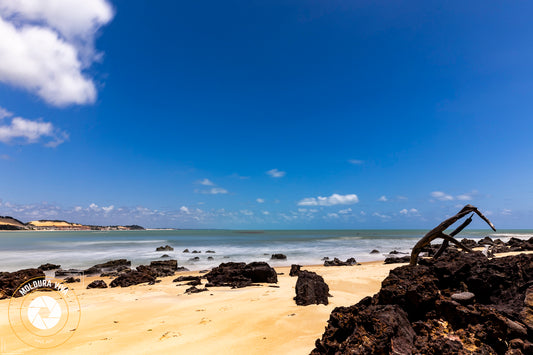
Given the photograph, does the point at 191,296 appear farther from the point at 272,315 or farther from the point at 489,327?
the point at 489,327

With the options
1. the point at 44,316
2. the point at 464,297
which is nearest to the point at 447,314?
the point at 464,297

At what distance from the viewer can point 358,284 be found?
10211 mm

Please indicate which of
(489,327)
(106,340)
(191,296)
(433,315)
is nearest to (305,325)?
(433,315)

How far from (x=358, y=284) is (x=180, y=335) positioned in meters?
7.39

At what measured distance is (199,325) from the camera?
5.56 m

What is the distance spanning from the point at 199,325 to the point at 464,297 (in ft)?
15.5

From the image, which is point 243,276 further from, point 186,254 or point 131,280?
point 186,254

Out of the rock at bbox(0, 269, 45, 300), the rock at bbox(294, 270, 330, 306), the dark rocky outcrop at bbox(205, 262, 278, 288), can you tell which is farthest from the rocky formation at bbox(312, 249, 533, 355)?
the rock at bbox(0, 269, 45, 300)

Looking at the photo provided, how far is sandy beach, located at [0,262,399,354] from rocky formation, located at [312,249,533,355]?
4.41 ft

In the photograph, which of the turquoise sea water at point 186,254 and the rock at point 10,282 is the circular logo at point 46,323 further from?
the turquoise sea water at point 186,254

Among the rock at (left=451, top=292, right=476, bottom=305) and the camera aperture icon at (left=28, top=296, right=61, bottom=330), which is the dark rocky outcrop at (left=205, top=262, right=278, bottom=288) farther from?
the rock at (left=451, top=292, right=476, bottom=305)

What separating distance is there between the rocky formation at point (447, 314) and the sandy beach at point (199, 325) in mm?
1345

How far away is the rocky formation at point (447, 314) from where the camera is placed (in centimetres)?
261

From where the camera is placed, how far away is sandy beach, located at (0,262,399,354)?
4387 mm
